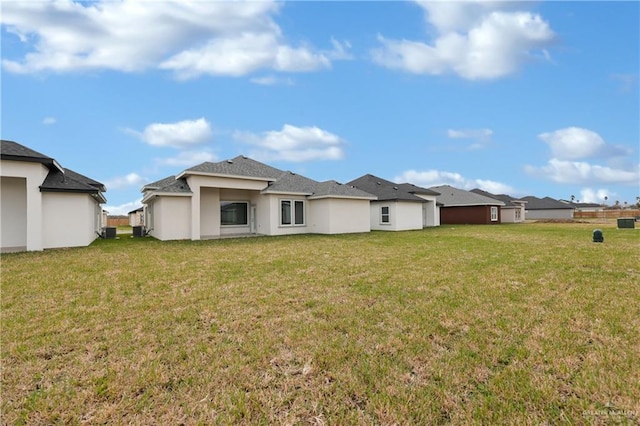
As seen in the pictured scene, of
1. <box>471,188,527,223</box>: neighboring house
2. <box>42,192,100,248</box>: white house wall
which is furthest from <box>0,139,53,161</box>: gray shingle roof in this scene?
<box>471,188,527,223</box>: neighboring house

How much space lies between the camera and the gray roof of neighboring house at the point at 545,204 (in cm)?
5309

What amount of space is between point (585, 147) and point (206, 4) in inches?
1245

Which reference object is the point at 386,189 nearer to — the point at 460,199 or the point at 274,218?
the point at 274,218

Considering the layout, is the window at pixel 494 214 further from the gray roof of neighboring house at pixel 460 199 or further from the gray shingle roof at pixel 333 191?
the gray shingle roof at pixel 333 191

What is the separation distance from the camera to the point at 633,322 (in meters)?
4.17

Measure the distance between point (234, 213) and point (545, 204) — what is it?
A: 58.3m

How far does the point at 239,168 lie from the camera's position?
18953 mm

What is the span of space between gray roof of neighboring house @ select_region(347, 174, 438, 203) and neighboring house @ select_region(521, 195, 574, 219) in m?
38.2

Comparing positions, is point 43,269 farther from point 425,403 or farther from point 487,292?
point 487,292

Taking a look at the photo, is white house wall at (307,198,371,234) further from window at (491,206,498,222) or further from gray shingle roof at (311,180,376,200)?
window at (491,206,498,222)

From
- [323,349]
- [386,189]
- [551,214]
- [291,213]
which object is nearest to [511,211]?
[551,214]

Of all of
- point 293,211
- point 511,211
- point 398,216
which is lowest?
point 398,216

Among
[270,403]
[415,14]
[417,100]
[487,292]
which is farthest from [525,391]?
[417,100]

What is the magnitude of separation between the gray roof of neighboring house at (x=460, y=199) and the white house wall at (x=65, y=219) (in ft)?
101
